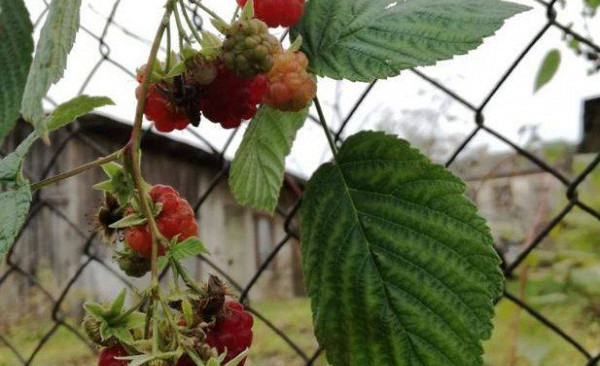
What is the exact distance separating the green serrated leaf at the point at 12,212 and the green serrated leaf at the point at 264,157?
165mm

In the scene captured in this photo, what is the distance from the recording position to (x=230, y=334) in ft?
1.26

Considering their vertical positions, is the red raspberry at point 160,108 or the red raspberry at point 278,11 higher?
the red raspberry at point 278,11

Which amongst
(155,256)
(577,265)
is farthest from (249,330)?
(577,265)

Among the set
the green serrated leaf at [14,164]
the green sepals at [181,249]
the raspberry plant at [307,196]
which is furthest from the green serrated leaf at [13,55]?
the green sepals at [181,249]

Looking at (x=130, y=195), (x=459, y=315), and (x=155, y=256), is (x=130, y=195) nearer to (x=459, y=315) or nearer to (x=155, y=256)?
(x=155, y=256)

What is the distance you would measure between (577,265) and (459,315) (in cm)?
83

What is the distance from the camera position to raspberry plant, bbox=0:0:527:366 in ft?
1.20

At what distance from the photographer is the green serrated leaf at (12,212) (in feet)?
1.12

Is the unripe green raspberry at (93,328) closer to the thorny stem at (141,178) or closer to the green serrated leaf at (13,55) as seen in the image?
the thorny stem at (141,178)

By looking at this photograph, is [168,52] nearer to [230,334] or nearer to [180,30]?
[180,30]

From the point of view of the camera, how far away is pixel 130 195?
0.38m

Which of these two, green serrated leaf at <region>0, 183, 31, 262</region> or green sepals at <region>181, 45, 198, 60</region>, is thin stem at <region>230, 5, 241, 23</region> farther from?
green serrated leaf at <region>0, 183, 31, 262</region>

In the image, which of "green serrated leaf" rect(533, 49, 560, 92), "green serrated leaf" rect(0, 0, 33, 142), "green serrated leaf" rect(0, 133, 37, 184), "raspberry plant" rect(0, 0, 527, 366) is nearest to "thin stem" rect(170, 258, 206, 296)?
"raspberry plant" rect(0, 0, 527, 366)

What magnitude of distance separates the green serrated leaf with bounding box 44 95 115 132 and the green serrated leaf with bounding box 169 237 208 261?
0.34 ft
